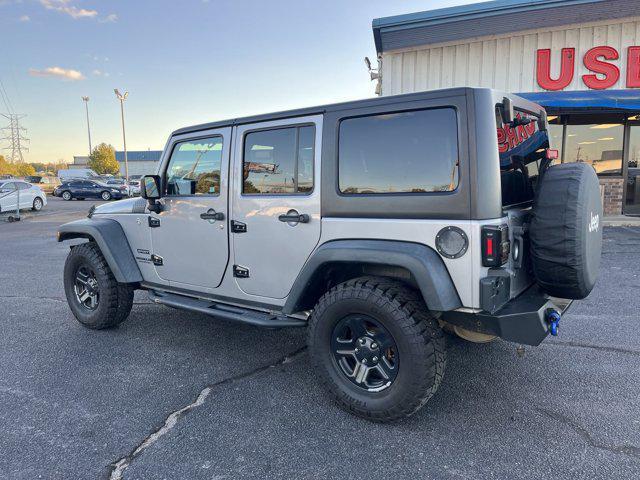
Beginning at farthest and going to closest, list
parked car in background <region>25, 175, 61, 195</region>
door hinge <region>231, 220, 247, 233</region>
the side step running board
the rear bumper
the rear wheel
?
parked car in background <region>25, 175, 61, 195</region> < the rear wheel < door hinge <region>231, 220, 247, 233</region> < the side step running board < the rear bumper

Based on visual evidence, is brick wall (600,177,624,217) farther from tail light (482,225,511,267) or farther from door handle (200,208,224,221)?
door handle (200,208,224,221)

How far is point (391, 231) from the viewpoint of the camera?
277cm

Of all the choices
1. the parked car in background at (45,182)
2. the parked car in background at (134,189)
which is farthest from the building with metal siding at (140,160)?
the parked car in background at (134,189)

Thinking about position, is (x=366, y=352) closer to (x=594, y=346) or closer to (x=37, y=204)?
(x=594, y=346)

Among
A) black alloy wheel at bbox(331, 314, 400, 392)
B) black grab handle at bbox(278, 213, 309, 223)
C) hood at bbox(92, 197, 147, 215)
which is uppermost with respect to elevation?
hood at bbox(92, 197, 147, 215)

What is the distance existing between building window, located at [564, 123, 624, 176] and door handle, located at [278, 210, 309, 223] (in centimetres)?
1121

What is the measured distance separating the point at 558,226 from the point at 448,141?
0.79 meters

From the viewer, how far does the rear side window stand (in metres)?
2.64

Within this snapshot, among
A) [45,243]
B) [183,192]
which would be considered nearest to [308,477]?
[183,192]

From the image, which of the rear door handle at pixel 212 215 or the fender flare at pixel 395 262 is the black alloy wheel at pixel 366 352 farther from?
the rear door handle at pixel 212 215

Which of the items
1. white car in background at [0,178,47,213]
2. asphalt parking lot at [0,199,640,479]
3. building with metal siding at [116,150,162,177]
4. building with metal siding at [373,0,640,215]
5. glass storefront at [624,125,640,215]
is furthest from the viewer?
building with metal siding at [116,150,162,177]

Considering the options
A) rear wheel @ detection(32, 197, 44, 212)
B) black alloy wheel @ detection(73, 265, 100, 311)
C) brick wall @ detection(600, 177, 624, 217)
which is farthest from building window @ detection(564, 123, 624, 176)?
rear wheel @ detection(32, 197, 44, 212)

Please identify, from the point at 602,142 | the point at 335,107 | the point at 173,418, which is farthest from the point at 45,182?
the point at 335,107

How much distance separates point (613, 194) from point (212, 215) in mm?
11998
